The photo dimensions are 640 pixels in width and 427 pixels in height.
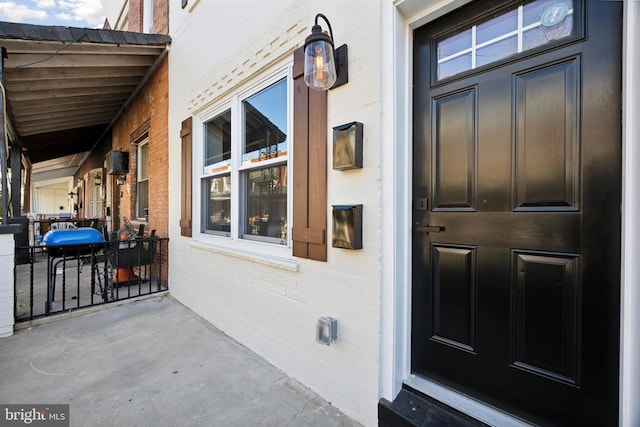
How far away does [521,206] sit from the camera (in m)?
1.43

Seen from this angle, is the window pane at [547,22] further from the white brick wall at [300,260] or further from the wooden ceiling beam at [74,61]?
the wooden ceiling beam at [74,61]

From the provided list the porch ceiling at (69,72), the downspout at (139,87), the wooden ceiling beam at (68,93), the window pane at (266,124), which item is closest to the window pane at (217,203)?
the window pane at (266,124)

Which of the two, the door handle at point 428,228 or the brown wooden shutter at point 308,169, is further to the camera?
the brown wooden shutter at point 308,169

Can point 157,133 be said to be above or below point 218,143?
above

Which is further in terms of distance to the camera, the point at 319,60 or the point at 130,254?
the point at 130,254

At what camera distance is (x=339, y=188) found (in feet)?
6.45

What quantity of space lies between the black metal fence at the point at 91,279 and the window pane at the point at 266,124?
8.13ft

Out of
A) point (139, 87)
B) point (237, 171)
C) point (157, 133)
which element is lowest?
point (237, 171)

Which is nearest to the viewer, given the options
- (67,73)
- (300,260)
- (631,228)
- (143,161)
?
(631,228)

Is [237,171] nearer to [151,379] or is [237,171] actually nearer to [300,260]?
[300,260]

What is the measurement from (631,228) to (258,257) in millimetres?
2372

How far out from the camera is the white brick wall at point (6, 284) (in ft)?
9.92

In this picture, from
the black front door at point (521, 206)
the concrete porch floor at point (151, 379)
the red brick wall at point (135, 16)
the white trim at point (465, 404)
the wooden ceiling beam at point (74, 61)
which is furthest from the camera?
the red brick wall at point (135, 16)

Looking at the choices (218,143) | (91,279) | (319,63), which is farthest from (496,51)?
(91,279)
